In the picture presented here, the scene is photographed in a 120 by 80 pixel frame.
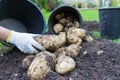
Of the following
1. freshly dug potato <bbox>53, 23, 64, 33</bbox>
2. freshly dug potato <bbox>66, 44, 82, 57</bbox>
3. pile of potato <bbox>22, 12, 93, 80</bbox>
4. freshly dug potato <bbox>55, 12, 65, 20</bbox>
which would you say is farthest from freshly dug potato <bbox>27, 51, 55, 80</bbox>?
freshly dug potato <bbox>55, 12, 65, 20</bbox>

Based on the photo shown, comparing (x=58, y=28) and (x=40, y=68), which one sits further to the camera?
Answer: (x=58, y=28)

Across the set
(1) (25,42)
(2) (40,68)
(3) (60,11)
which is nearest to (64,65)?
(2) (40,68)

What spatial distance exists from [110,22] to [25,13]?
1139mm

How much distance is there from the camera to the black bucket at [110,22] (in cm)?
372

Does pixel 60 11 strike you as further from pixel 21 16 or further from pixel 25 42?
pixel 25 42

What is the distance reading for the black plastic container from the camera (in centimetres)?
323

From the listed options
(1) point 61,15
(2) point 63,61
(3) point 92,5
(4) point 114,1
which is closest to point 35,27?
(1) point 61,15

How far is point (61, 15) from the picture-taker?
3.64 metres

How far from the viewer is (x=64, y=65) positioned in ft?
6.76

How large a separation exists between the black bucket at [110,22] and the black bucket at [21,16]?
979 mm

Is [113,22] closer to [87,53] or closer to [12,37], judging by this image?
[87,53]

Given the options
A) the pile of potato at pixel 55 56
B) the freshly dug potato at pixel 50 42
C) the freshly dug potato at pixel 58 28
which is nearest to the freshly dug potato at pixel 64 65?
the pile of potato at pixel 55 56

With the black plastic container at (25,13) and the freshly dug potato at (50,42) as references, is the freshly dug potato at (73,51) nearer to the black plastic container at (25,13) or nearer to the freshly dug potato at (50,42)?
the freshly dug potato at (50,42)

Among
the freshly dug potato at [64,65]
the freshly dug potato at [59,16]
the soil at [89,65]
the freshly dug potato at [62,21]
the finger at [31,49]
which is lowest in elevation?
the soil at [89,65]
